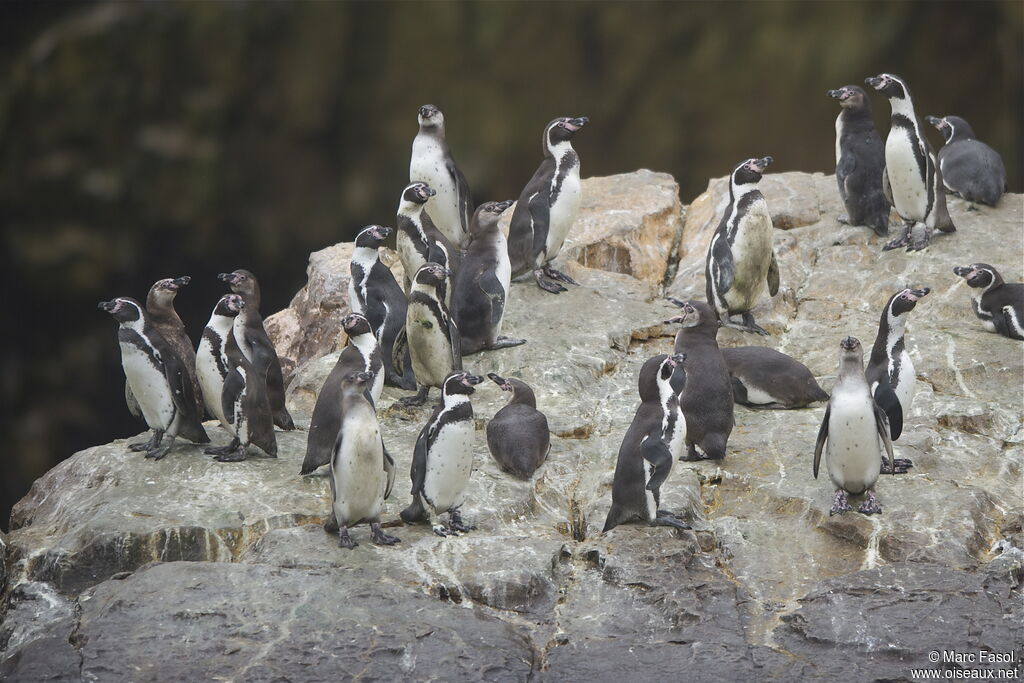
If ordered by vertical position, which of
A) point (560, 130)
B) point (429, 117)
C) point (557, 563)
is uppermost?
point (429, 117)

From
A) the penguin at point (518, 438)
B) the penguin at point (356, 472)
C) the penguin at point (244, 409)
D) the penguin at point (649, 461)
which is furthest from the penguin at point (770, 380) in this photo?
the penguin at point (244, 409)

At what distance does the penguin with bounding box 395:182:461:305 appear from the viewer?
27.6 ft

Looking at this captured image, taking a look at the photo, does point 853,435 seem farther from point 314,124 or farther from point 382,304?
point 314,124

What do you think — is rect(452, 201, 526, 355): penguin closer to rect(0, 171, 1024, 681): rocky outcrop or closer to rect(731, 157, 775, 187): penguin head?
rect(0, 171, 1024, 681): rocky outcrop

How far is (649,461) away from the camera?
5.85m

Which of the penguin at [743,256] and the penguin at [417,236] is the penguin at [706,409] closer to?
the penguin at [743,256]

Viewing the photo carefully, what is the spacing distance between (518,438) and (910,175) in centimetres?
415

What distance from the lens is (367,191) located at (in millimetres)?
15141

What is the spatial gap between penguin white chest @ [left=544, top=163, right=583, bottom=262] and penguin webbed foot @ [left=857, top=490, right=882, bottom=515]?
338 cm

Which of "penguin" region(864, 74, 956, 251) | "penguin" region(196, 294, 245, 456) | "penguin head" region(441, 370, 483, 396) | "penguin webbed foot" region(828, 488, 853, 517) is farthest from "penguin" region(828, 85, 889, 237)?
"penguin" region(196, 294, 245, 456)

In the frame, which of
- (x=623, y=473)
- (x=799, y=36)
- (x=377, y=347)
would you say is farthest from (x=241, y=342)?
(x=799, y=36)

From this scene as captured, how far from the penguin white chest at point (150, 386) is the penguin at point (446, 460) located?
5.11 feet

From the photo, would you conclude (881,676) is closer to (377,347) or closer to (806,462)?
(806,462)

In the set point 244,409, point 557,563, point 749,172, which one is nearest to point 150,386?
point 244,409
